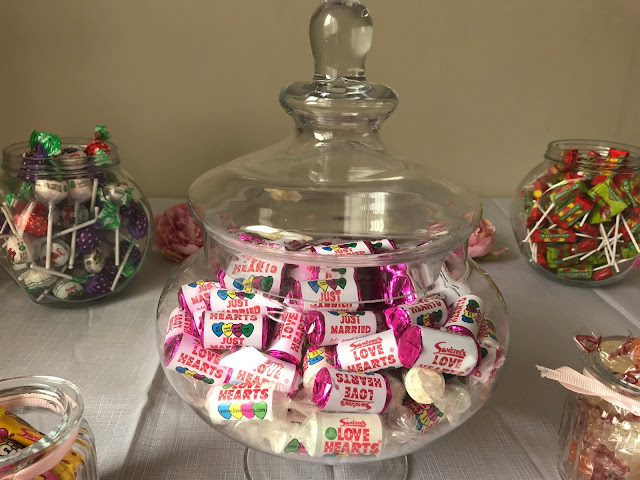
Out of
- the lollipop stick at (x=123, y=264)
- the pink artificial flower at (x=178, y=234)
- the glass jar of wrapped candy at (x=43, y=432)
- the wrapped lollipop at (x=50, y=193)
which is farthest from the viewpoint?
the pink artificial flower at (x=178, y=234)

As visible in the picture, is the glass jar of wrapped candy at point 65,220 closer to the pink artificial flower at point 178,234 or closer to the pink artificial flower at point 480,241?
the pink artificial flower at point 178,234

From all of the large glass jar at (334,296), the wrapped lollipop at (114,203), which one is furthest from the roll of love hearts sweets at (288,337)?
the wrapped lollipop at (114,203)

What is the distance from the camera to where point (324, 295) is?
679 mm

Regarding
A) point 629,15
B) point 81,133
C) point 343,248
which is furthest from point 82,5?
point 629,15

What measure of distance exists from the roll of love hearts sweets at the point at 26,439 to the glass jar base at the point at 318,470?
23 cm

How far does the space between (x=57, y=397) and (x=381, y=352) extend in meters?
0.37

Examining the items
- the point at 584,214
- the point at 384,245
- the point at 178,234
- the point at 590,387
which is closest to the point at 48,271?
the point at 178,234

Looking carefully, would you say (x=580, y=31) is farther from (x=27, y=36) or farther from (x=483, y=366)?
(x=27, y=36)

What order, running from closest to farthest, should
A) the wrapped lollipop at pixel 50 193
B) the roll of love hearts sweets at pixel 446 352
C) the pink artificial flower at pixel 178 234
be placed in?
the roll of love hearts sweets at pixel 446 352
the wrapped lollipop at pixel 50 193
the pink artificial flower at pixel 178 234

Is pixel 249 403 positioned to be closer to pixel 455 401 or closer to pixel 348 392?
pixel 348 392

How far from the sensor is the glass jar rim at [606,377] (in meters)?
0.65

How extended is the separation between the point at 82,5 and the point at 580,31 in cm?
139

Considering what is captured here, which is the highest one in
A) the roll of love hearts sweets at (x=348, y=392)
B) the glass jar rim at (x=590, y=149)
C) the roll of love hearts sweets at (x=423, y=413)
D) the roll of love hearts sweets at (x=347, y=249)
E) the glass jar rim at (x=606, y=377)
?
the roll of love hearts sweets at (x=347, y=249)

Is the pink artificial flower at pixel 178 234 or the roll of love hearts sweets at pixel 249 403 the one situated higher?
the roll of love hearts sweets at pixel 249 403
